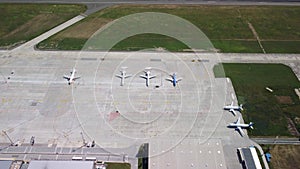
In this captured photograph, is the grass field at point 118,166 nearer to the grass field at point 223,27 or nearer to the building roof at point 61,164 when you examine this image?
the building roof at point 61,164

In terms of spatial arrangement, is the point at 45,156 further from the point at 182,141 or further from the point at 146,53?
the point at 146,53

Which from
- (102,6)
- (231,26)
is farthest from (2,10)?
(231,26)

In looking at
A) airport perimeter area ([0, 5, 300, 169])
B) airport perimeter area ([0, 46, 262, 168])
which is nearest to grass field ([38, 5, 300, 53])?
airport perimeter area ([0, 5, 300, 169])

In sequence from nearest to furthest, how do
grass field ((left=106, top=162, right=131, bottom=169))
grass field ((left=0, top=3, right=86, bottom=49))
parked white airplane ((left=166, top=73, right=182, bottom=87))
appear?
grass field ((left=106, top=162, right=131, bottom=169)) → parked white airplane ((left=166, top=73, right=182, bottom=87)) → grass field ((left=0, top=3, right=86, bottom=49))

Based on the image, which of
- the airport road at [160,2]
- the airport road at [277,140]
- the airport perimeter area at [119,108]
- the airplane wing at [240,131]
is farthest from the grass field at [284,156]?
the airport road at [160,2]

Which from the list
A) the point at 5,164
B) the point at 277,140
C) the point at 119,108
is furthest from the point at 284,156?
the point at 5,164

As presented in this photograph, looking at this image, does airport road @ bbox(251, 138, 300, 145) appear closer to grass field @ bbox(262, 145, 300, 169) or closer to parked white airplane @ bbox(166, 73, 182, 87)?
grass field @ bbox(262, 145, 300, 169)
